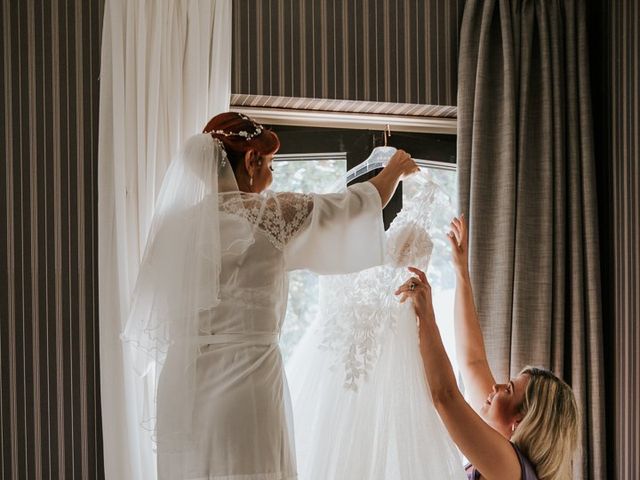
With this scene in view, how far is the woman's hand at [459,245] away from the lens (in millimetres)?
2553

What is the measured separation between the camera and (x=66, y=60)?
2.51 meters

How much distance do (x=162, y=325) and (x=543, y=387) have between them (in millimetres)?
1045

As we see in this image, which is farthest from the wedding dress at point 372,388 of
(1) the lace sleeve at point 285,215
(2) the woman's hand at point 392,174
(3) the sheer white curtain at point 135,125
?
(3) the sheer white curtain at point 135,125

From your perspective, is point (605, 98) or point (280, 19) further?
point (605, 98)

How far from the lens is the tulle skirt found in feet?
6.91

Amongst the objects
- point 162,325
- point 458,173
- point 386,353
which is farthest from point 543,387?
point 162,325

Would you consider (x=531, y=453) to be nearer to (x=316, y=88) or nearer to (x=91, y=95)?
(x=316, y=88)

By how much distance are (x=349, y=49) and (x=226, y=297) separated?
1156 mm

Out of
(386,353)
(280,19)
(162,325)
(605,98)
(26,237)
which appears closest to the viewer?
(162,325)

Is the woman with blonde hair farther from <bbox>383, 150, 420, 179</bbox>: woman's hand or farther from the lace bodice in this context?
<bbox>383, 150, 420, 179</bbox>: woman's hand

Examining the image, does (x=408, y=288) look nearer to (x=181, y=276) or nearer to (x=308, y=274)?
(x=181, y=276)

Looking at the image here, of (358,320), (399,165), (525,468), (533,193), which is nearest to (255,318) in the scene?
(358,320)

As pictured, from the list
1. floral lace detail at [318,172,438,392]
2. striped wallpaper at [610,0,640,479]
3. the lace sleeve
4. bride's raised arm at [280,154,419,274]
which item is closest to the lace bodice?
floral lace detail at [318,172,438,392]

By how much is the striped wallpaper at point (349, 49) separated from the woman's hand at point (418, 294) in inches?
33.1
